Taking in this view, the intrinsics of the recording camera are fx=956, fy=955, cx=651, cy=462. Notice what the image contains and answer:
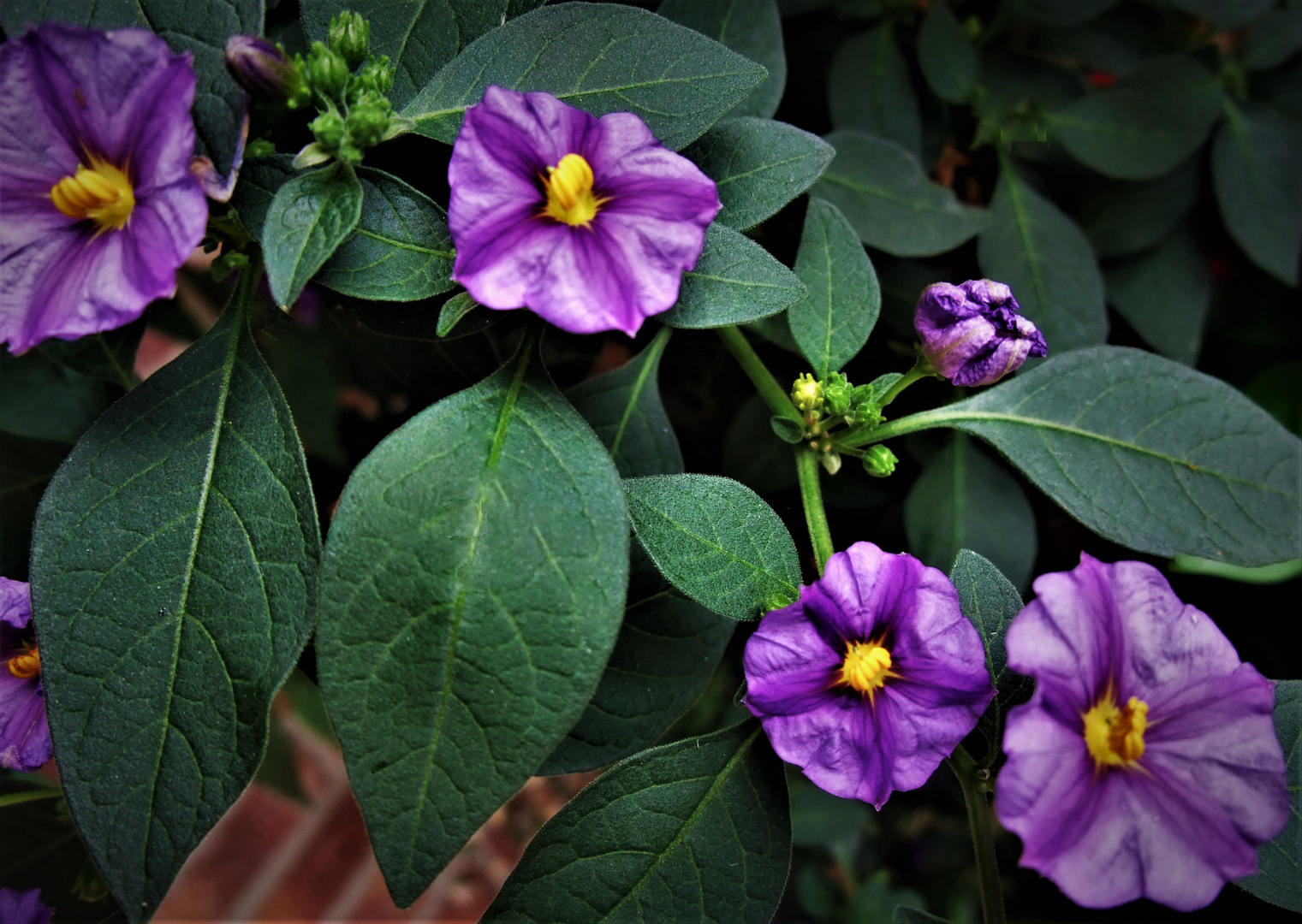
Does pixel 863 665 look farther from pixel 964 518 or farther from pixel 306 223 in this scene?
pixel 306 223

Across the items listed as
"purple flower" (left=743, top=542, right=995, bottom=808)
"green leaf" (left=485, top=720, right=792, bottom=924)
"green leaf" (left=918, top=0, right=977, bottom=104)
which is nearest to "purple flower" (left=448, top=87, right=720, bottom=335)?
"purple flower" (left=743, top=542, right=995, bottom=808)

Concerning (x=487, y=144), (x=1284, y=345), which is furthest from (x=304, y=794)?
(x=1284, y=345)

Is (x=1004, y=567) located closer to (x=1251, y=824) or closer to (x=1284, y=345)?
(x=1251, y=824)

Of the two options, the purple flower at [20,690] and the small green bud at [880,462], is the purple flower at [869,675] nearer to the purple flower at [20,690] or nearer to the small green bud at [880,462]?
the small green bud at [880,462]

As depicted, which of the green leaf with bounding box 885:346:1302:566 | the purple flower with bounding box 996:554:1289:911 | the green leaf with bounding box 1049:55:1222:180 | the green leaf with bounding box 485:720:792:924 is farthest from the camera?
the green leaf with bounding box 1049:55:1222:180

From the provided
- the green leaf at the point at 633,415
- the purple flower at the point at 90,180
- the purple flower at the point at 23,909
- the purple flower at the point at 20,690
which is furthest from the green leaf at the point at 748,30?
the purple flower at the point at 23,909

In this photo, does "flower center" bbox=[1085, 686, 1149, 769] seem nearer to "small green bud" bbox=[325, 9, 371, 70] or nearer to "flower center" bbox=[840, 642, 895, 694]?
"flower center" bbox=[840, 642, 895, 694]

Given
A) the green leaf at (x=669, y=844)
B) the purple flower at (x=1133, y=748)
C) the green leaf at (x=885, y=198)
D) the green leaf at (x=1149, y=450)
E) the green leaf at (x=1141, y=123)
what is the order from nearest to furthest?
the purple flower at (x=1133, y=748) → the green leaf at (x=669, y=844) → the green leaf at (x=1149, y=450) → the green leaf at (x=885, y=198) → the green leaf at (x=1141, y=123)
